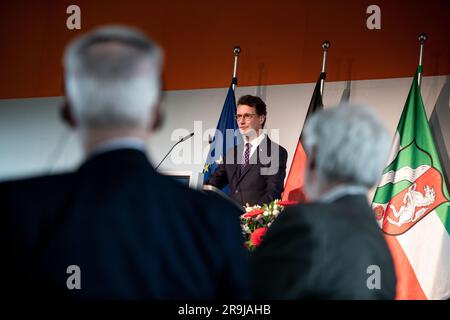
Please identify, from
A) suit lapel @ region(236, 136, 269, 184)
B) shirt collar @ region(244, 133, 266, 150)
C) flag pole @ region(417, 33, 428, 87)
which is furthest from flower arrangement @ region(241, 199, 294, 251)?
flag pole @ region(417, 33, 428, 87)

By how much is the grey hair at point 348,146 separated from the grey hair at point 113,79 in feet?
1.34

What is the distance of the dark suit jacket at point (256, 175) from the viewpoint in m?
4.63

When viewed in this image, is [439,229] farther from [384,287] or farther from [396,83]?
[384,287]

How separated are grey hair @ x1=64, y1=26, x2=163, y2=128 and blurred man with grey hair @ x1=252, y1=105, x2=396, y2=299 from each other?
0.40 metres

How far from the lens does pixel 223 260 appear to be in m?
1.17

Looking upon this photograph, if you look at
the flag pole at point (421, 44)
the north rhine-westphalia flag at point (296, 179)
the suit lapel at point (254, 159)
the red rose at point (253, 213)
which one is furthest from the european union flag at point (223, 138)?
the red rose at point (253, 213)

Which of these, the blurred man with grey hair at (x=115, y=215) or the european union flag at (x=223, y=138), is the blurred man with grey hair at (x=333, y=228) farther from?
the european union flag at (x=223, y=138)

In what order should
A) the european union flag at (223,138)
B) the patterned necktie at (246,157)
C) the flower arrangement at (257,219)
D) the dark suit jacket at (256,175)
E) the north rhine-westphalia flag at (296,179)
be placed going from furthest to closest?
the european union flag at (223,138) → the patterned necktie at (246,157) → the dark suit jacket at (256,175) → the north rhine-westphalia flag at (296,179) → the flower arrangement at (257,219)

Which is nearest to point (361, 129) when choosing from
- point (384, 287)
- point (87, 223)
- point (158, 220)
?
point (384, 287)

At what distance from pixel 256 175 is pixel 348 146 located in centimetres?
331

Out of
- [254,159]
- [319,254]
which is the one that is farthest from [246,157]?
[319,254]

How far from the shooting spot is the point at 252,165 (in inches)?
186

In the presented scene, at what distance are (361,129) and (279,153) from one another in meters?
3.40

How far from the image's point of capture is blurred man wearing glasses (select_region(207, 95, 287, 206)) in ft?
15.3
